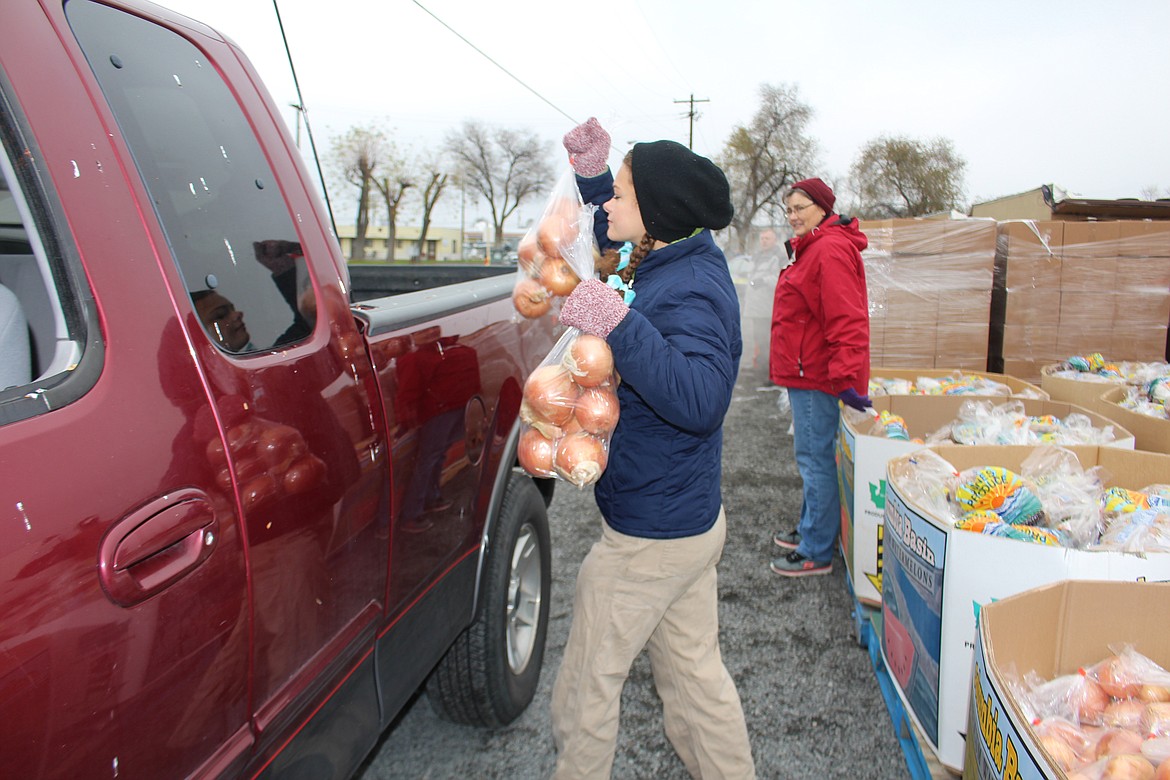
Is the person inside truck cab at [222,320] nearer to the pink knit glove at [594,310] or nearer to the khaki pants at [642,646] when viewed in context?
the pink knit glove at [594,310]

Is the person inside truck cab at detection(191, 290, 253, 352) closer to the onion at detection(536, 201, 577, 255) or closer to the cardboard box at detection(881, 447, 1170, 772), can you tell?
the onion at detection(536, 201, 577, 255)

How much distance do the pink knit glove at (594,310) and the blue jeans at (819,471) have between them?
2.46 metres

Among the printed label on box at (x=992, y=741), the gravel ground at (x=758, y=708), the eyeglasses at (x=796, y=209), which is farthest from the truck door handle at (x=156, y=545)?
the eyeglasses at (x=796, y=209)

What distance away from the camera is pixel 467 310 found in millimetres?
2252

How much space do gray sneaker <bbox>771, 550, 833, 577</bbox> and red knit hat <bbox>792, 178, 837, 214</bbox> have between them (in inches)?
73.0

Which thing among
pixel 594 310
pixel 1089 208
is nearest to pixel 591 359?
pixel 594 310

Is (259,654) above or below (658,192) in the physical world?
below

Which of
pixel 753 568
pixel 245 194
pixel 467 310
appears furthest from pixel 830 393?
pixel 245 194

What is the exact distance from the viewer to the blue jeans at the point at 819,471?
153 inches

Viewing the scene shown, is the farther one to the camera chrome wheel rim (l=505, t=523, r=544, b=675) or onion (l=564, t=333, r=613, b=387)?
chrome wheel rim (l=505, t=523, r=544, b=675)

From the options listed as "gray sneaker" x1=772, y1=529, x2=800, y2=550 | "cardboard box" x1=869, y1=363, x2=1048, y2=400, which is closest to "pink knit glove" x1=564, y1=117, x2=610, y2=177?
"gray sneaker" x1=772, y1=529, x2=800, y2=550

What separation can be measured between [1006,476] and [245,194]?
242 centimetres

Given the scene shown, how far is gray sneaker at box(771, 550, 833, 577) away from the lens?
3945 millimetres

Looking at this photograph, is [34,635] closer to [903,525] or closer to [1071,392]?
[903,525]
